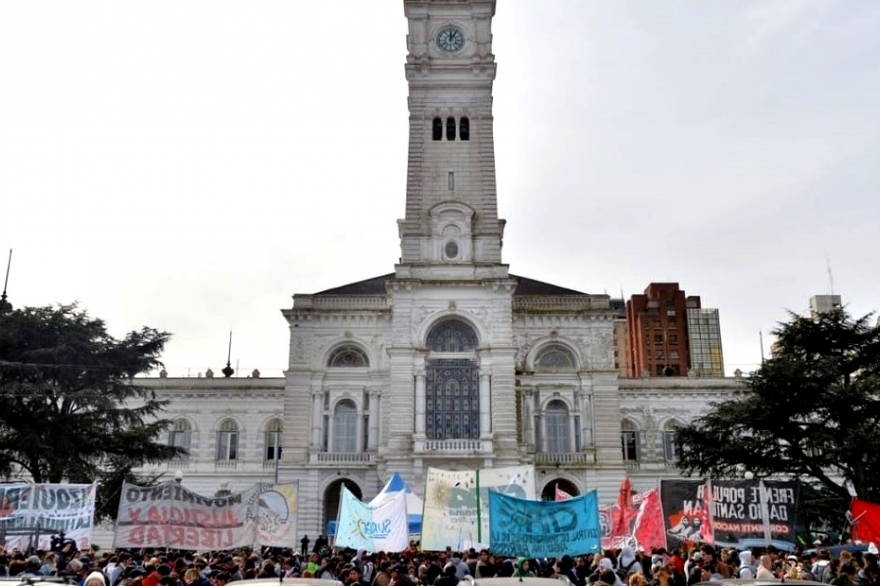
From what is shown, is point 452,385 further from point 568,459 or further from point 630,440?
point 630,440

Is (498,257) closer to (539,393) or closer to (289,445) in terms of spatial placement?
(539,393)

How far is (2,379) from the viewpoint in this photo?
112 feet

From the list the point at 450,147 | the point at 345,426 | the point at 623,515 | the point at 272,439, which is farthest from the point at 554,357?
the point at 623,515

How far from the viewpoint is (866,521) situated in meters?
18.1

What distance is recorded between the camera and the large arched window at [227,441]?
53.4 meters

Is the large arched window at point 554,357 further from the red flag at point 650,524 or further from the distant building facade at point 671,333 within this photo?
the distant building facade at point 671,333

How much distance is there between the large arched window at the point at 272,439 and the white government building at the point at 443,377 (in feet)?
0.29

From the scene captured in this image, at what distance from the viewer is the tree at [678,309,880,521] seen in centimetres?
3080

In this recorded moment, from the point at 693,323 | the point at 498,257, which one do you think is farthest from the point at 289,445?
the point at 693,323

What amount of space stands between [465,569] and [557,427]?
3207 cm

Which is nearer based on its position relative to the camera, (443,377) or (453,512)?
(453,512)

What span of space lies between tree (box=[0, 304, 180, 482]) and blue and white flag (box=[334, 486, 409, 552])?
17.2 m

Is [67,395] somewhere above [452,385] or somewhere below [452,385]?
below

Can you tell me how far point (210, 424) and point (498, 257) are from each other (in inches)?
851
